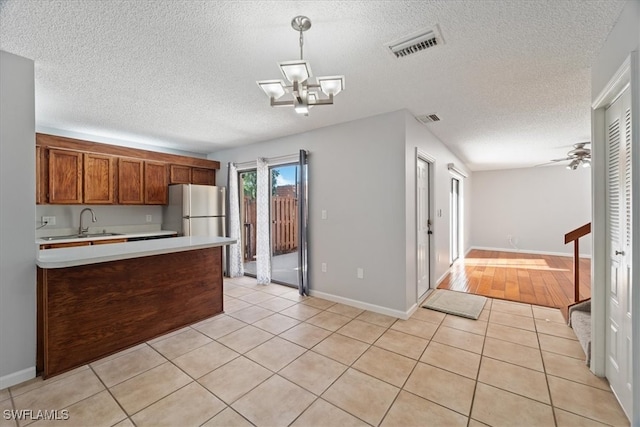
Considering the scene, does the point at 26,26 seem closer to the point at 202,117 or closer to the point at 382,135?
the point at 202,117

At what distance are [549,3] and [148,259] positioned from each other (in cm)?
358

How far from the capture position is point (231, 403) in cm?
178

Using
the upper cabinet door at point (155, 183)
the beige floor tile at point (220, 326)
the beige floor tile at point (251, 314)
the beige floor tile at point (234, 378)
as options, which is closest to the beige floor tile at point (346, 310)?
the beige floor tile at point (251, 314)

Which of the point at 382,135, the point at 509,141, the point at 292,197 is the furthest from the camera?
the point at 292,197

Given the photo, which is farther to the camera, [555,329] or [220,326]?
[220,326]

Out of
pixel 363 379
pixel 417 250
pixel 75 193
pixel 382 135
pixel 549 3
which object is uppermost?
pixel 549 3

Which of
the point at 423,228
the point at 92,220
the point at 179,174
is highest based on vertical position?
the point at 179,174

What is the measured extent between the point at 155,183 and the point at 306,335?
374 centimetres

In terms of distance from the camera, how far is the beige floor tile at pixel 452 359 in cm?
214

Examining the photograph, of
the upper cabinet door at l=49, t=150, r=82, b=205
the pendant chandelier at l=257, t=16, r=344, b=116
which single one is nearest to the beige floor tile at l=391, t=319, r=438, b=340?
the pendant chandelier at l=257, t=16, r=344, b=116

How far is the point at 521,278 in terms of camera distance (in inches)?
190

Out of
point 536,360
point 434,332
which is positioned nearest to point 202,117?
point 434,332

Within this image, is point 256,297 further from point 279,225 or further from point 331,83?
point 331,83

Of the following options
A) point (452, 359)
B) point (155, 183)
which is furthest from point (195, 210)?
point (452, 359)
